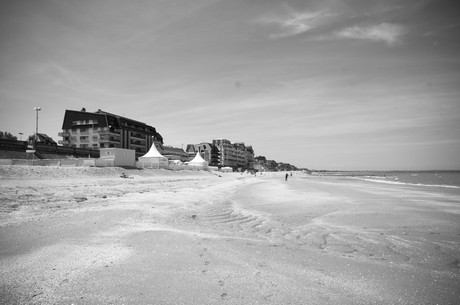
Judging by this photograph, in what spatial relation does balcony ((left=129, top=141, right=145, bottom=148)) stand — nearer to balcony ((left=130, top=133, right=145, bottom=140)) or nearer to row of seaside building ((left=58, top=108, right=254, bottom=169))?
row of seaside building ((left=58, top=108, right=254, bottom=169))

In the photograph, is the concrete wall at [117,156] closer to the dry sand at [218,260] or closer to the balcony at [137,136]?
the dry sand at [218,260]

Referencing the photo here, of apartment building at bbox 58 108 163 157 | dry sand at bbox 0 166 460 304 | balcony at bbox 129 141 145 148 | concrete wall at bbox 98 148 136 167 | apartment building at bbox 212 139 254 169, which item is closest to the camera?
dry sand at bbox 0 166 460 304

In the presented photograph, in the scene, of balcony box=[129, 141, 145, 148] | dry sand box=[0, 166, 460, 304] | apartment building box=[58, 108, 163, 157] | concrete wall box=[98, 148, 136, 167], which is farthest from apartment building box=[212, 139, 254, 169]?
dry sand box=[0, 166, 460, 304]

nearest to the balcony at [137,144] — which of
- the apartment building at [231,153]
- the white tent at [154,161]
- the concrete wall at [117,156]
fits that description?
the white tent at [154,161]

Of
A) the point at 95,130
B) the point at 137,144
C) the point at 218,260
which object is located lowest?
the point at 218,260

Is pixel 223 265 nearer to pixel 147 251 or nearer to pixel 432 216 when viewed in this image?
Result: pixel 147 251

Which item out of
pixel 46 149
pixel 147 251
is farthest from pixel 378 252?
pixel 46 149

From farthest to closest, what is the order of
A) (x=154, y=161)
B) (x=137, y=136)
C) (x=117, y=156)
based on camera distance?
Result: 1. (x=137, y=136)
2. (x=154, y=161)
3. (x=117, y=156)

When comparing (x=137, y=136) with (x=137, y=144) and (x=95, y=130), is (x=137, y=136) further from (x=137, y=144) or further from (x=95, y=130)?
(x=95, y=130)

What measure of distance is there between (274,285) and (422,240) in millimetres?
6061

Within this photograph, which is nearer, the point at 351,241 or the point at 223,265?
the point at 223,265

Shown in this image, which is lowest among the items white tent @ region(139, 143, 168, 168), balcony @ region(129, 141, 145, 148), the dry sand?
the dry sand

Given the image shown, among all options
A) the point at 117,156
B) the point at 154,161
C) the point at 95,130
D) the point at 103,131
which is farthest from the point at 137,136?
the point at 117,156

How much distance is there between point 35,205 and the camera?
1095 centimetres
